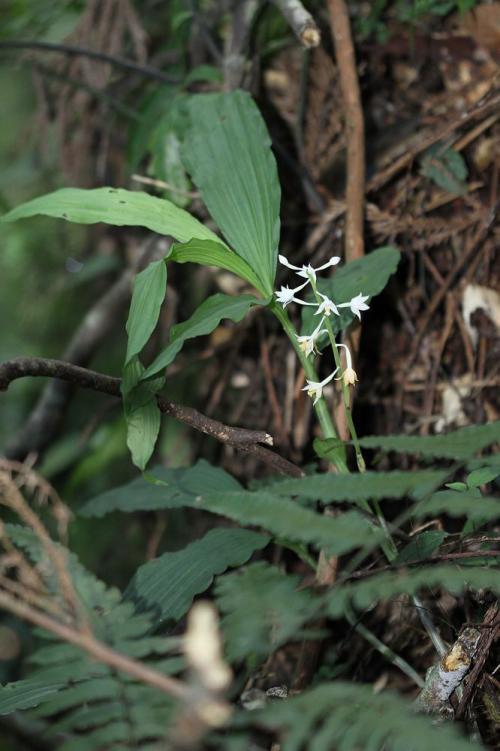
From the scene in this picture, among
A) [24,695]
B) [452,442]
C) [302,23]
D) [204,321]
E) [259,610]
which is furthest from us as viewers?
[302,23]

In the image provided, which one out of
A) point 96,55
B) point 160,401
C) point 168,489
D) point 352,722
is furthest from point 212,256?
point 96,55

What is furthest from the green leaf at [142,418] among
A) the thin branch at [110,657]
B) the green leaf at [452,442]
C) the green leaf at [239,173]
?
the thin branch at [110,657]

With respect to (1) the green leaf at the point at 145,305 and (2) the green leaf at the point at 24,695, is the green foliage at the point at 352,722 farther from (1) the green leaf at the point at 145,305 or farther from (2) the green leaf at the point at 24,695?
(1) the green leaf at the point at 145,305

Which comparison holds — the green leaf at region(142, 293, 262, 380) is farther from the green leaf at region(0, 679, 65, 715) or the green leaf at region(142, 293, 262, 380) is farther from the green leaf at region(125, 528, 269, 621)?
the green leaf at region(0, 679, 65, 715)

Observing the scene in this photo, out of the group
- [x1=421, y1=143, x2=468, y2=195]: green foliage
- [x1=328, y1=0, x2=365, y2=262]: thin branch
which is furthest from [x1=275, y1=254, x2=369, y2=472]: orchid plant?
[x1=421, y1=143, x2=468, y2=195]: green foliage

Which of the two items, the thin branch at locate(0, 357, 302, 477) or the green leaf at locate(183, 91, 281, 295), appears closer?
the thin branch at locate(0, 357, 302, 477)

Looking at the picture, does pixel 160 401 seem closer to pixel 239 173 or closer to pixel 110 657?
pixel 239 173
